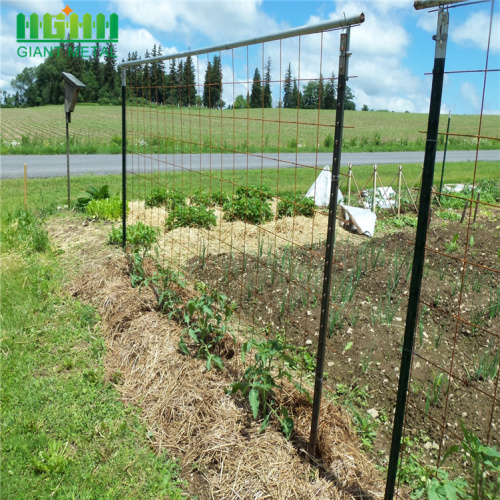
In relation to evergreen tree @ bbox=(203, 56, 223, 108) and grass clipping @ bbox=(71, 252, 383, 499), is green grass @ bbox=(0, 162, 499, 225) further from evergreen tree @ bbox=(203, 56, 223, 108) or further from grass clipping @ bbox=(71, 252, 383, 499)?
grass clipping @ bbox=(71, 252, 383, 499)

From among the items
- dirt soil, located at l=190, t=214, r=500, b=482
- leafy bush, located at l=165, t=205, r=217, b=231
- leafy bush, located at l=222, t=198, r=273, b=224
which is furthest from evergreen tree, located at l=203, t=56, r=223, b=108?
leafy bush, located at l=222, t=198, r=273, b=224

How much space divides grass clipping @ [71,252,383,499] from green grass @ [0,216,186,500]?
131 millimetres

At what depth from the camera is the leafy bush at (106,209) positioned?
7895mm

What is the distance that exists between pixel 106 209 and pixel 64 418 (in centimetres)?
496

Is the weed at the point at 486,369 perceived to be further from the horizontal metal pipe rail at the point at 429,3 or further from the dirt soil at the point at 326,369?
the horizontal metal pipe rail at the point at 429,3

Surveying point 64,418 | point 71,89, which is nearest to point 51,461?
point 64,418

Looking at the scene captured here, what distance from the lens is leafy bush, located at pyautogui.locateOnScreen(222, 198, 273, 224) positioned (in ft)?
24.3

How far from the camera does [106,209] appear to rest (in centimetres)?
789

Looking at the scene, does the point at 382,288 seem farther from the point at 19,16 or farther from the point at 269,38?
the point at 19,16

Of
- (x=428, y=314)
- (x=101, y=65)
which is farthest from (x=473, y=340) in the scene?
(x=101, y=65)

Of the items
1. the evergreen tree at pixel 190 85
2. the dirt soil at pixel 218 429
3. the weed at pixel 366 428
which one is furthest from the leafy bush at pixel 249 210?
the weed at pixel 366 428

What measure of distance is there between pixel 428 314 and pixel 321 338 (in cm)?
235

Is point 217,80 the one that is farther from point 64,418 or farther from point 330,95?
point 64,418

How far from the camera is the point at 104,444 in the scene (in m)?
3.19
